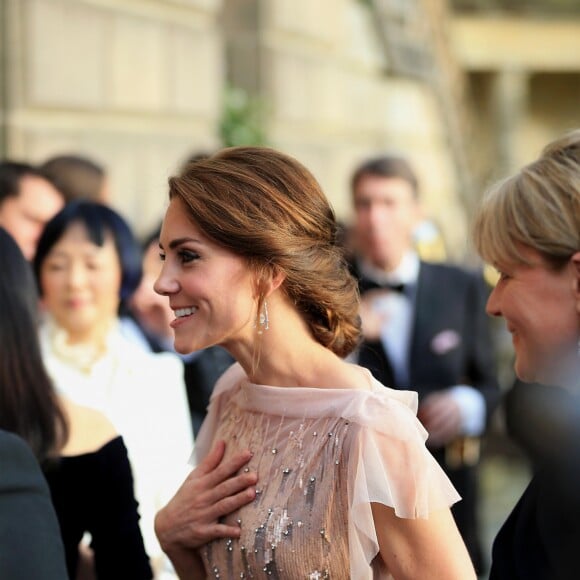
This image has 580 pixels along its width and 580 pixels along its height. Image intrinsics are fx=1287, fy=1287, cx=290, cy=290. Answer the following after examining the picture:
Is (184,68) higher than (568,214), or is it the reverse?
(184,68)

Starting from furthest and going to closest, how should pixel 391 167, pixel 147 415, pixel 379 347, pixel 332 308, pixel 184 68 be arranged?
pixel 184 68 < pixel 391 167 < pixel 379 347 < pixel 147 415 < pixel 332 308

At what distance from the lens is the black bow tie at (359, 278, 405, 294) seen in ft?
18.1

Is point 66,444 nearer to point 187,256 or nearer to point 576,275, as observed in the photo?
point 187,256

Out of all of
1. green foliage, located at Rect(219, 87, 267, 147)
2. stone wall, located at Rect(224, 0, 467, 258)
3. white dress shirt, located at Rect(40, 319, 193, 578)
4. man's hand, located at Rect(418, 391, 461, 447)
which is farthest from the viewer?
stone wall, located at Rect(224, 0, 467, 258)

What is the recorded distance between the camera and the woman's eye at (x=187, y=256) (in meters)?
2.76

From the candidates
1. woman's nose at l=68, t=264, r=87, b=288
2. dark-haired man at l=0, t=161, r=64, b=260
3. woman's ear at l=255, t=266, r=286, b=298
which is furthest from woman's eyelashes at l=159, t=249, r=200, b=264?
dark-haired man at l=0, t=161, r=64, b=260

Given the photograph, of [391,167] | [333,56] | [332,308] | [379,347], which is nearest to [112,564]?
[332,308]

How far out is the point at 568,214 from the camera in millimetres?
2590

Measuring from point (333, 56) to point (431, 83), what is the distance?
3.64 meters

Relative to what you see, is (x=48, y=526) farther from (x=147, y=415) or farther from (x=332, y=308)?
(x=147, y=415)

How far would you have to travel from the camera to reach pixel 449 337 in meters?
5.49

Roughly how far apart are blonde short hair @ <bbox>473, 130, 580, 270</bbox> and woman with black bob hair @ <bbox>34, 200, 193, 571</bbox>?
174 centimetres

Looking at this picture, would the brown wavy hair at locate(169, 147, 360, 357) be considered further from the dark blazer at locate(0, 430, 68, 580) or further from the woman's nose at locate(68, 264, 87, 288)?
the woman's nose at locate(68, 264, 87, 288)

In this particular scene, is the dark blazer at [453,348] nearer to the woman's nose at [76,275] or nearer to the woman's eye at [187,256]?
the woman's nose at [76,275]
